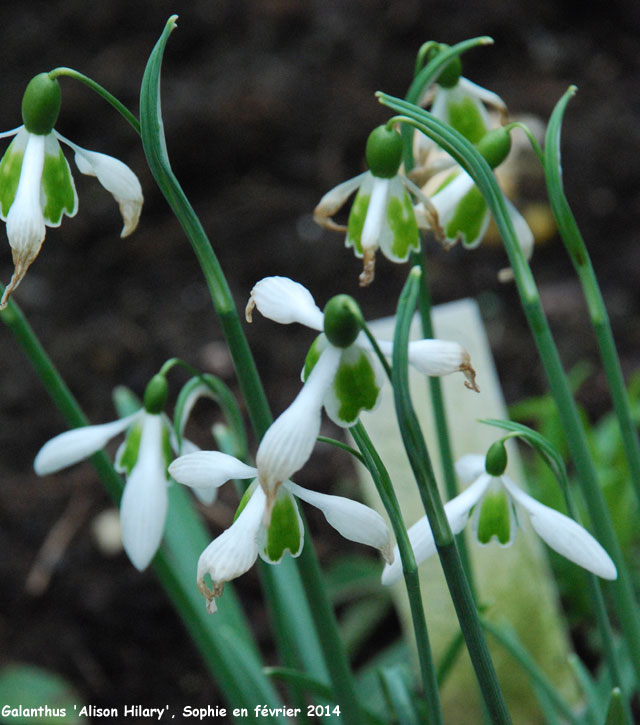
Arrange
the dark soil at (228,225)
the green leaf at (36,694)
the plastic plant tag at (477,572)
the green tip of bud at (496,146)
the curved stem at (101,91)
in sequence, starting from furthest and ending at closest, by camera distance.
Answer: the dark soil at (228,225) → the green leaf at (36,694) → the plastic plant tag at (477,572) → the green tip of bud at (496,146) → the curved stem at (101,91)

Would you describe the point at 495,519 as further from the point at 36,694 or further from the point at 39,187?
the point at 36,694

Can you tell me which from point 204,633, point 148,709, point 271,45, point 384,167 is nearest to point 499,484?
point 384,167

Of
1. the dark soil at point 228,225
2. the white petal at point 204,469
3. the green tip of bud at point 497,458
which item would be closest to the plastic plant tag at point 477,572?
the green tip of bud at point 497,458

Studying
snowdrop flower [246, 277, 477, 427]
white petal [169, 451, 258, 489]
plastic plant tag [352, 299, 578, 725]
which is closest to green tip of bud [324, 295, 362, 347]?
snowdrop flower [246, 277, 477, 427]

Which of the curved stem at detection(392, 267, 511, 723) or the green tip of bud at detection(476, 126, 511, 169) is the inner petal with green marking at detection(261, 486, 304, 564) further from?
the green tip of bud at detection(476, 126, 511, 169)

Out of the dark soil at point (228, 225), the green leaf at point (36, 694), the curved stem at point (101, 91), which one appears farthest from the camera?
the dark soil at point (228, 225)

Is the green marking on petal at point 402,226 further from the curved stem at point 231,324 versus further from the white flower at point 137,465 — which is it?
the white flower at point 137,465
